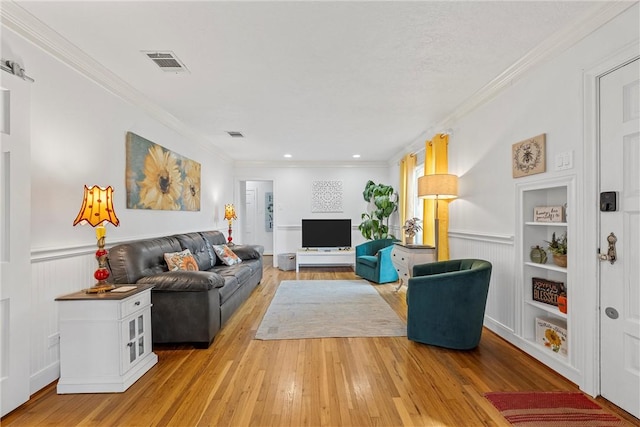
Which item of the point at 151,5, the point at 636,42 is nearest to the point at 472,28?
the point at 636,42

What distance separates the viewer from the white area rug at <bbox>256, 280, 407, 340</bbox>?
327cm

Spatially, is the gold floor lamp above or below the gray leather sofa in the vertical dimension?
above

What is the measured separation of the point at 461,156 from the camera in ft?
12.7

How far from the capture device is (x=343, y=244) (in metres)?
7.34

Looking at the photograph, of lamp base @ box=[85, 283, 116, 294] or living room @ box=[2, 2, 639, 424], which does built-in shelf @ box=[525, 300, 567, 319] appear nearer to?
living room @ box=[2, 2, 639, 424]

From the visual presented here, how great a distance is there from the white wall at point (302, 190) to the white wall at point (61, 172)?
4357 mm

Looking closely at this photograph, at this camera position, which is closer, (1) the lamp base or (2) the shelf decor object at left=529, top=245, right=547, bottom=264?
(1) the lamp base

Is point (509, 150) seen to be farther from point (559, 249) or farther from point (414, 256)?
point (414, 256)

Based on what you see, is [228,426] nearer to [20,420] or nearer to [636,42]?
[20,420]

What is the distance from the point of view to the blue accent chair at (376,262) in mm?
5578

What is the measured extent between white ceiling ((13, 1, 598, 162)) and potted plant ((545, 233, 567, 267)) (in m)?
1.52

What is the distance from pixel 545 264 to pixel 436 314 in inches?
38.5

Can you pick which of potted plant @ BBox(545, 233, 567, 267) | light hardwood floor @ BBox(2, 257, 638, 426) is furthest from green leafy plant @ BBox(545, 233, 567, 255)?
light hardwood floor @ BBox(2, 257, 638, 426)

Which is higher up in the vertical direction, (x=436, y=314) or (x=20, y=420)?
(x=436, y=314)
